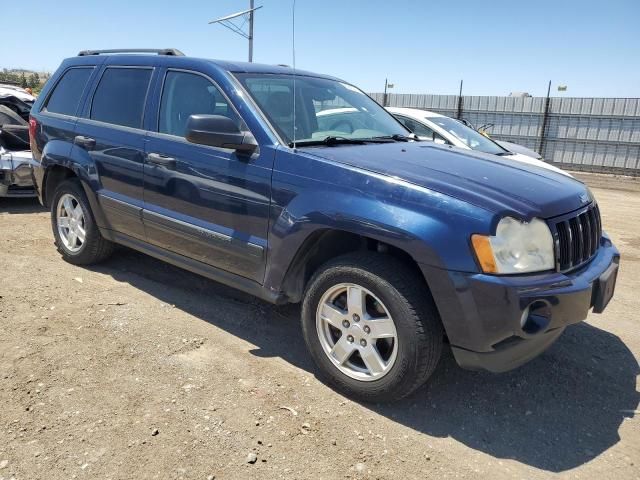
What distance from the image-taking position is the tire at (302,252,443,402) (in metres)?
2.69

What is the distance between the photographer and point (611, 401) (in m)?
3.10

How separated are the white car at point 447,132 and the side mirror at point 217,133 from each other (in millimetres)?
5369

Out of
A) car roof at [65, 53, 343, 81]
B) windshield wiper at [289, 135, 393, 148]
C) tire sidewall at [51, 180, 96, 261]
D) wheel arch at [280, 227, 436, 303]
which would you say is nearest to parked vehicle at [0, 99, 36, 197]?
tire sidewall at [51, 180, 96, 261]

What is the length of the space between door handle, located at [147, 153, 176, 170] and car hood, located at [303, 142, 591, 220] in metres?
1.09

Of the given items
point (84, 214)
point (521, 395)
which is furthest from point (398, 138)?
point (84, 214)

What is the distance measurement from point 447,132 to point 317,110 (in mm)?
5011

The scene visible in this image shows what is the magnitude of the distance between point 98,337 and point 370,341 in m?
1.92

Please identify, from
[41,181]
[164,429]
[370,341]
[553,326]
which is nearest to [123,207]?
[41,181]

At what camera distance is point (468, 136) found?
28.2 ft

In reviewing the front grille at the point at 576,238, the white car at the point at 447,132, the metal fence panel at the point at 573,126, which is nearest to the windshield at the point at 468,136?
the white car at the point at 447,132

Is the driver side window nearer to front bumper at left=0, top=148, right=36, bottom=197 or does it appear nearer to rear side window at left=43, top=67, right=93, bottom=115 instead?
rear side window at left=43, top=67, right=93, bottom=115

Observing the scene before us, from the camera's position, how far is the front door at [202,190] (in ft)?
10.8

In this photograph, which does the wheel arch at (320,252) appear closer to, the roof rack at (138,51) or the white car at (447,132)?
the roof rack at (138,51)

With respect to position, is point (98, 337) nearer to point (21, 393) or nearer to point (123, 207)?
point (21, 393)
